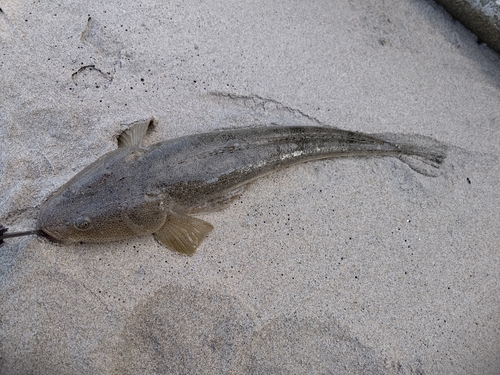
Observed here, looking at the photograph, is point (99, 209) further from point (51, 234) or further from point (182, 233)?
point (182, 233)

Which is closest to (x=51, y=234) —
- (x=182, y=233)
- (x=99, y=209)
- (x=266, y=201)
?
(x=99, y=209)

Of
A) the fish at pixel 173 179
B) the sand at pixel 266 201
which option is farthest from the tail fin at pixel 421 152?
the fish at pixel 173 179

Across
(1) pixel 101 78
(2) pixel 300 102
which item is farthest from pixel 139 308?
(2) pixel 300 102

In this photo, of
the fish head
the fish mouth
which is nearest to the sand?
the fish mouth

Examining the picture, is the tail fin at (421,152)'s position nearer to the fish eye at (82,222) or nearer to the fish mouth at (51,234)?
the fish eye at (82,222)

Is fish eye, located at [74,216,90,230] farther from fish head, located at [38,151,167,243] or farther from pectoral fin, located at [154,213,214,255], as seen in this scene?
pectoral fin, located at [154,213,214,255]

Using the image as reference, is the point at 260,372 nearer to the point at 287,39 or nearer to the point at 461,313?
the point at 461,313
